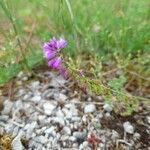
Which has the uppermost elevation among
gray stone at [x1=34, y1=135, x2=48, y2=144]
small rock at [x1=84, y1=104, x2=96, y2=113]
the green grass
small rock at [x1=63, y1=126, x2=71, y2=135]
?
the green grass

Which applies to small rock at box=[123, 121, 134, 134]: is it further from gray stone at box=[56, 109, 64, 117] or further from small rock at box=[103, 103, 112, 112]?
gray stone at box=[56, 109, 64, 117]

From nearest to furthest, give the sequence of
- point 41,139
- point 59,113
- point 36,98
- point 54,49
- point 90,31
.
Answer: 1. point 54,49
2. point 41,139
3. point 59,113
4. point 36,98
5. point 90,31

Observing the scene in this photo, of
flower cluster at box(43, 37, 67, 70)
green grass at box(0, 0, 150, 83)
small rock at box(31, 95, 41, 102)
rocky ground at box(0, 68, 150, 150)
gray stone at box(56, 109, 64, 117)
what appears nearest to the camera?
flower cluster at box(43, 37, 67, 70)

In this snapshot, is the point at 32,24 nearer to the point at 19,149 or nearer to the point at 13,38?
the point at 13,38

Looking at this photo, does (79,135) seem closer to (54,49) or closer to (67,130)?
(67,130)

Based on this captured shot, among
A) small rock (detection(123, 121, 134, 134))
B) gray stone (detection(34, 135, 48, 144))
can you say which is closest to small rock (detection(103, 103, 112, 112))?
small rock (detection(123, 121, 134, 134))

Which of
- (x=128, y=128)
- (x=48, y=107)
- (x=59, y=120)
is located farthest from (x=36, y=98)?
(x=128, y=128)
